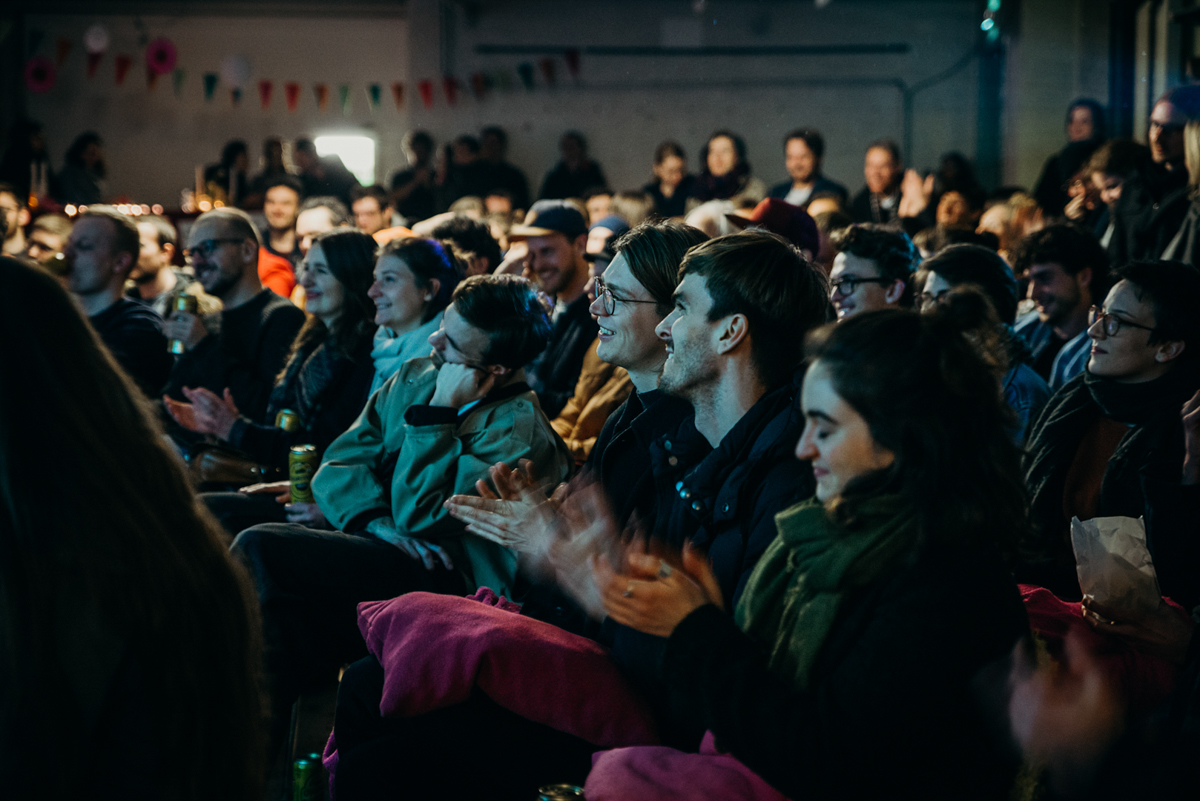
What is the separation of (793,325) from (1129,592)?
693 mm

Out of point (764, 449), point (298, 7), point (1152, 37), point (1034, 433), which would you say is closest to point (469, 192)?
point (298, 7)

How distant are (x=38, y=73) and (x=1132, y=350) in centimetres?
1173

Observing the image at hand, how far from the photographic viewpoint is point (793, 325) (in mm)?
1938

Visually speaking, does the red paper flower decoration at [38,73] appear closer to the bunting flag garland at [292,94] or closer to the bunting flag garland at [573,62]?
the bunting flag garland at [292,94]

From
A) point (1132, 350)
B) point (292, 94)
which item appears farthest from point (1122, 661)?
point (292, 94)

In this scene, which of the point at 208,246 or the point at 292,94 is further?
the point at 292,94

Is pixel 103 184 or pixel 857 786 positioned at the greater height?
A: pixel 103 184

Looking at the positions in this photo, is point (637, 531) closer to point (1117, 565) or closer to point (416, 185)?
point (1117, 565)

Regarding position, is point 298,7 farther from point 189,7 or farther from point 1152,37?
point 1152,37

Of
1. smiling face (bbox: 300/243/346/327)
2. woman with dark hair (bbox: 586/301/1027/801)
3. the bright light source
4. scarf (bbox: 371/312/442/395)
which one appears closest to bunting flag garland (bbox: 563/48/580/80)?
the bright light source

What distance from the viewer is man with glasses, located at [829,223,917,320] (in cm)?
317

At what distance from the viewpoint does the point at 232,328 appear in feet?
13.0

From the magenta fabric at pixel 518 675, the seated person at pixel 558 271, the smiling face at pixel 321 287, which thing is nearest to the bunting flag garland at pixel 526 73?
the seated person at pixel 558 271

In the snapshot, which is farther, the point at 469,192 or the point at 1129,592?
the point at 469,192
